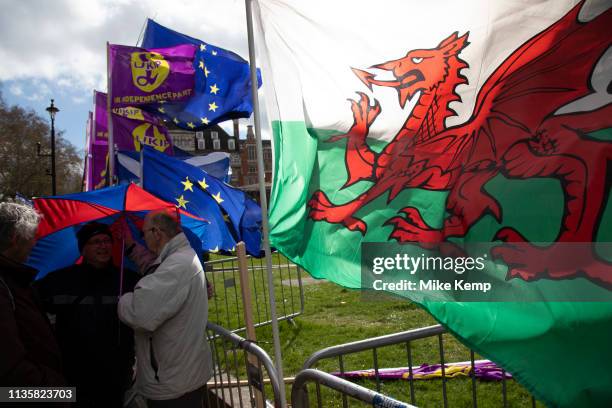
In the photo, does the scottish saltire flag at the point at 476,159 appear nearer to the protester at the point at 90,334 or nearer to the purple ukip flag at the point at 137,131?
the protester at the point at 90,334

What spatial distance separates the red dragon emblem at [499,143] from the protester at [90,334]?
1623 mm

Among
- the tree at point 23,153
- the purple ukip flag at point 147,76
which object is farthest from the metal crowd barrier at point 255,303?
the tree at point 23,153

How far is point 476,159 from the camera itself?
2.45 metres

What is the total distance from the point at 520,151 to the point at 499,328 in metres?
0.89

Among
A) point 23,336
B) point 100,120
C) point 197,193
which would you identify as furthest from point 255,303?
point 23,336

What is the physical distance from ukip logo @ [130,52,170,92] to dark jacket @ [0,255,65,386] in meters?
3.64

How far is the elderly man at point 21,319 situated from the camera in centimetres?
202

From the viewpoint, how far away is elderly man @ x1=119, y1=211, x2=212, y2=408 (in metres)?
2.69

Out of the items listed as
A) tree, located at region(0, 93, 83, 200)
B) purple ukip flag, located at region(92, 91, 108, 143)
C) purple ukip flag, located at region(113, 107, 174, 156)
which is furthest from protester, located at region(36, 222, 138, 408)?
tree, located at region(0, 93, 83, 200)

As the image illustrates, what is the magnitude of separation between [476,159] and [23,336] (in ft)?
8.06

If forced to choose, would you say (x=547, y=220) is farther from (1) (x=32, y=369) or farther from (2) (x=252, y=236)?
(2) (x=252, y=236)

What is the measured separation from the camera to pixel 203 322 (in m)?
2.97

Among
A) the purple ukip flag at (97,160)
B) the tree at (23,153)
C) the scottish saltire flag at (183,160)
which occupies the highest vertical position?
the tree at (23,153)

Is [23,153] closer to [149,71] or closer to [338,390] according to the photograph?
[149,71]
